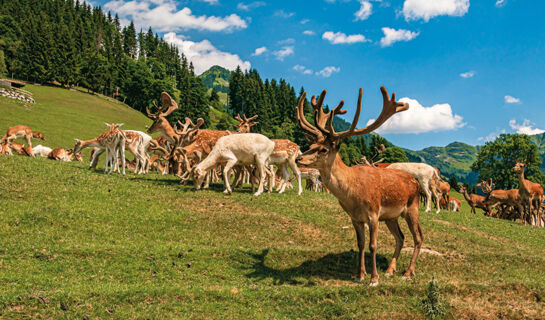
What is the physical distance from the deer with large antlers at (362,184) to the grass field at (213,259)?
124 cm

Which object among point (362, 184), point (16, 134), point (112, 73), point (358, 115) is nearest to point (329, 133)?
point (358, 115)

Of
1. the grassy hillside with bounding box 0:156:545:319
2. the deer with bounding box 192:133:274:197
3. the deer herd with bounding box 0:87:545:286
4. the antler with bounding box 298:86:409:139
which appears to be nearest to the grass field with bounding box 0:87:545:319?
the grassy hillside with bounding box 0:156:545:319

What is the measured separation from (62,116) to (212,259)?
51.4 m

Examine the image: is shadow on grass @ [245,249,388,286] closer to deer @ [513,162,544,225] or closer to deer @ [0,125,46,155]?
deer @ [513,162,544,225]

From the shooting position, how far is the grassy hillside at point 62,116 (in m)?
Result: 39.2

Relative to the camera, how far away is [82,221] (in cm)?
1018

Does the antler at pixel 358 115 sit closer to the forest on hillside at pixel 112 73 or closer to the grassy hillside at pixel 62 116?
the grassy hillside at pixel 62 116

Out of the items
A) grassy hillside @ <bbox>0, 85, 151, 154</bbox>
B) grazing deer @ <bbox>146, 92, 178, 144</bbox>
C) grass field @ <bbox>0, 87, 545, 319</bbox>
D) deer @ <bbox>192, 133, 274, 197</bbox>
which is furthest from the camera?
grassy hillside @ <bbox>0, 85, 151, 154</bbox>

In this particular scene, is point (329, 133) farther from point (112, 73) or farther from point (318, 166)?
point (112, 73)

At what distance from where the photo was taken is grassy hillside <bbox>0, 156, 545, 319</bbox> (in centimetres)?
628

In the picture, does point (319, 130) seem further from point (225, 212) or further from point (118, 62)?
point (118, 62)

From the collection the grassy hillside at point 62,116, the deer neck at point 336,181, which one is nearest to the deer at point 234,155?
the deer neck at point 336,181

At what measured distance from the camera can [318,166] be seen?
743 cm

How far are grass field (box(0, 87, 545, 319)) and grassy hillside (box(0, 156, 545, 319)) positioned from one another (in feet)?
0.10
